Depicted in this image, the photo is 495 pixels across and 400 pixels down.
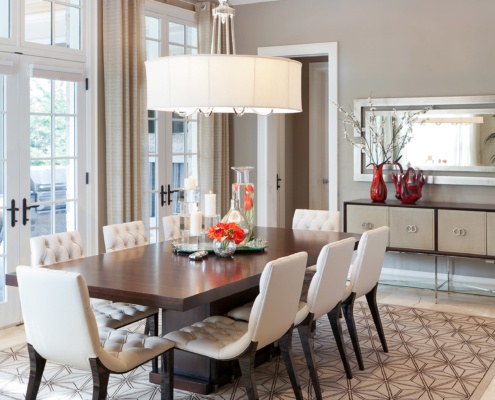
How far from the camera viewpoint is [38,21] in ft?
17.7

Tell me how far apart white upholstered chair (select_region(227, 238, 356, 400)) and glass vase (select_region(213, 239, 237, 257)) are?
0.34 m

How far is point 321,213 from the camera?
548cm

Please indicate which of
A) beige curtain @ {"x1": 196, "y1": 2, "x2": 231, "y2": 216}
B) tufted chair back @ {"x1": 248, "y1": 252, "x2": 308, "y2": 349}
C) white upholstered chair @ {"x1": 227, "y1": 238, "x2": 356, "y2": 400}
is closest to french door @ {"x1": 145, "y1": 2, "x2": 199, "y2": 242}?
beige curtain @ {"x1": 196, "y1": 2, "x2": 231, "y2": 216}

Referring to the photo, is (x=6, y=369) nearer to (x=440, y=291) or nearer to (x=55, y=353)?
(x=55, y=353)

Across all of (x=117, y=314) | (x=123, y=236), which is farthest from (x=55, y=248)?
(x=123, y=236)

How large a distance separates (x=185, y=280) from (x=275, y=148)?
4.26 metres

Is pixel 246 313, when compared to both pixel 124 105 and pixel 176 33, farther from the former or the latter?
pixel 176 33

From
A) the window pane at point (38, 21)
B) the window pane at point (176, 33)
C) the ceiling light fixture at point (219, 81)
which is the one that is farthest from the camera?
the window pane at point (176, 33)

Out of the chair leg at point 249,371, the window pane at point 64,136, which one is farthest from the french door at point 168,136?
the chair leg at point 249,371

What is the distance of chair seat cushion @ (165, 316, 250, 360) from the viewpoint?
328 cm

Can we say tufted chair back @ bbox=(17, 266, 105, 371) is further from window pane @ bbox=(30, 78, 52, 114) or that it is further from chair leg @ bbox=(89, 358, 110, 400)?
window pane @ bbox=(30, 78, 52, 114)

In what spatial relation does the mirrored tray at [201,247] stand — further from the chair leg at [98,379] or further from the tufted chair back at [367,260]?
the chair leg at [98,379]

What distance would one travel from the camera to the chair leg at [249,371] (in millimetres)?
3242

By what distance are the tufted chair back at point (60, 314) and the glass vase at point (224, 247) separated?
1.24 m
